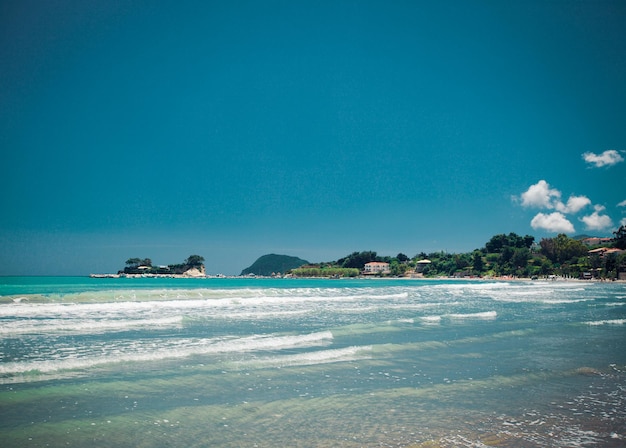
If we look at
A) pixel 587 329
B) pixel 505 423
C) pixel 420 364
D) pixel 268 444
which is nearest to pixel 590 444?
pixel 505 423

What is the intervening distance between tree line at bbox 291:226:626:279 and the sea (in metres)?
97.0

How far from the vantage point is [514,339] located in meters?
14.5

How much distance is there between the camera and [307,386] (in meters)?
8.42

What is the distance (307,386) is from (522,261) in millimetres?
131705

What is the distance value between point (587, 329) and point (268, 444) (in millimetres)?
16445

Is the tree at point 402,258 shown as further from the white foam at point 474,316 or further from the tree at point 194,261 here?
the white foam at point 474,316

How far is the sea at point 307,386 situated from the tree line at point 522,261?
9703cm

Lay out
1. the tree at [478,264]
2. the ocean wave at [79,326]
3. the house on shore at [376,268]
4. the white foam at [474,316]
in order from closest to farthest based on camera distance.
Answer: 1. the ocean wave at [79,326]
2. the white foam at [474,316]
3. the tree at [478,264]
4. the house on shore at [376,268]

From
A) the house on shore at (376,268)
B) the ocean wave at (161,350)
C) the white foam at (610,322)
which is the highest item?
the house on shore at (376,268)

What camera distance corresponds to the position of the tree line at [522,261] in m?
99.4

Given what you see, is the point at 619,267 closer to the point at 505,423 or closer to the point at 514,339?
the point at 514,339

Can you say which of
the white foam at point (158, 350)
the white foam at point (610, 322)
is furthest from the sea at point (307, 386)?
the white foam at point (610, 322)

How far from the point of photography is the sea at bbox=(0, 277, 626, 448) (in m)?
5.88

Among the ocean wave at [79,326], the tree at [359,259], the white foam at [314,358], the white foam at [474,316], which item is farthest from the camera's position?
the tree at [359,259]
